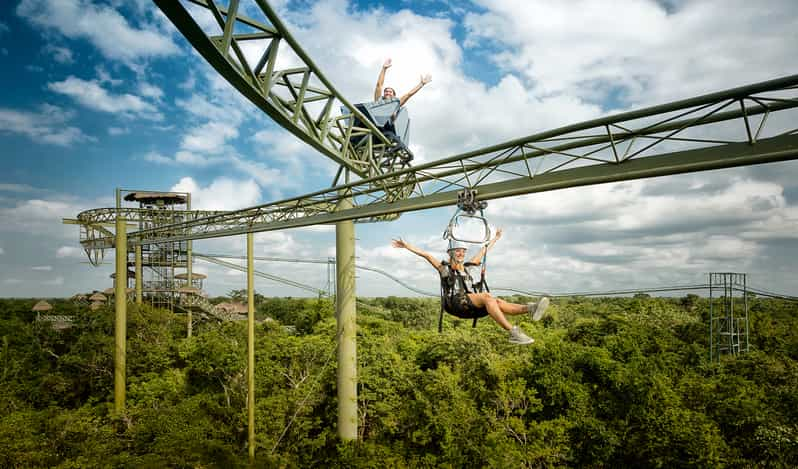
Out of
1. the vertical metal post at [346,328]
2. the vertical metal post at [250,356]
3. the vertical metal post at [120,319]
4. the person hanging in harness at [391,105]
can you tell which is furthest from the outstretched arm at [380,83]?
the vertical metal post at [120,319]

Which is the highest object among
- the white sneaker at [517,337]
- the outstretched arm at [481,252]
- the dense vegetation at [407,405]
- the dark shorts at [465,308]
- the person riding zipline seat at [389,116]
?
the person riding zipline seat at [389,116]

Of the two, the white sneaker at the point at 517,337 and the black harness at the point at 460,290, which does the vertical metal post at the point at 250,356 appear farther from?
the white sneaker at the point at 517,337

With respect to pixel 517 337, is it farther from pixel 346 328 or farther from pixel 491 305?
pixel 346 328

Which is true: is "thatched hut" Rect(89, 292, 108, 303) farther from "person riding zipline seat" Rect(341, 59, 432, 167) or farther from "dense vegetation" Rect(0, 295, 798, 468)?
"person riding zipline seat" Rect(341, 59, 432, 167)

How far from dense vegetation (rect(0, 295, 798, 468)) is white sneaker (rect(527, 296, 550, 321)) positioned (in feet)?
23.2

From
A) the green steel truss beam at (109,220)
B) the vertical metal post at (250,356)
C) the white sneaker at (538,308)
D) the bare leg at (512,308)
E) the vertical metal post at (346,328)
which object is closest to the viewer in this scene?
the white sneaker at (538,308)

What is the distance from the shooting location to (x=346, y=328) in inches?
336

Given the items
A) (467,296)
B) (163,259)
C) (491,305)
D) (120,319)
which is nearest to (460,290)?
(467,296)

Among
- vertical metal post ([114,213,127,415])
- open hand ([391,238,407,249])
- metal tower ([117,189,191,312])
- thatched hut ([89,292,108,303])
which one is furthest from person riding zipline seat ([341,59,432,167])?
thatched hut ([89,292,108,303])

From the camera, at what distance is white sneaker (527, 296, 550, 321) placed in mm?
3102

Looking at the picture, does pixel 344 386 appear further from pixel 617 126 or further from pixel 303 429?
pixel 617 126

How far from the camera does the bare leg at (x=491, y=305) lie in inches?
130

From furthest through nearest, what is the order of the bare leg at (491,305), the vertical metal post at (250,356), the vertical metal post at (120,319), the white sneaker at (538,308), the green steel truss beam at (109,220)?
the green steel truss beam at (109,220), the vertical metal post at (120,319), the vertical metal post at (250,356), the bare leg at (491,305), the white sneaker at (538,308)

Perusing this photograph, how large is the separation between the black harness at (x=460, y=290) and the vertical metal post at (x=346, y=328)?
5.10 metres
